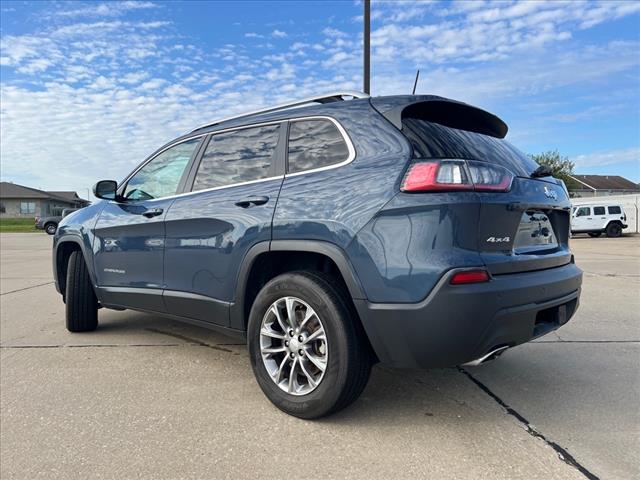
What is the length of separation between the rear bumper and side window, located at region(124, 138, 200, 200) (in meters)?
2.12

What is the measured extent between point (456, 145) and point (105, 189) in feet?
10.5

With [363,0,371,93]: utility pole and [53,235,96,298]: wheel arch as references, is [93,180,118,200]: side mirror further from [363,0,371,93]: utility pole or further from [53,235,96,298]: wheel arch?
[363,0,371,93]: utility pole

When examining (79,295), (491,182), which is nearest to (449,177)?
(491,182)

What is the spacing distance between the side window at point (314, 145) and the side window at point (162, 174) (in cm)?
112

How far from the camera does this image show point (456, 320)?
2.38 meters

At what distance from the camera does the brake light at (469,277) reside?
236cm

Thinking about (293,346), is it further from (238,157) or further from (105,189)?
(105,189)

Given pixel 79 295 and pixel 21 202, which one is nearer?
pixel 79 295

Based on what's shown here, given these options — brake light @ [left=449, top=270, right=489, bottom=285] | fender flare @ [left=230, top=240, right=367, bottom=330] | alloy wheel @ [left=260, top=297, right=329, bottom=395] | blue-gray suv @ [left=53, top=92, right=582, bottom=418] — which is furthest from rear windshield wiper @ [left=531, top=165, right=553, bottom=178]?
alloy wheel @ [left=260, top=297, right=329, bottom=395]

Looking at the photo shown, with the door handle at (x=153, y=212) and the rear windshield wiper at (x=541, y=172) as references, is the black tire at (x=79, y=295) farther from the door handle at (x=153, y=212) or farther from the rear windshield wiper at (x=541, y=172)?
the rear windshield wiper at (x=541, y=172)

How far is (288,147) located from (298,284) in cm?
93

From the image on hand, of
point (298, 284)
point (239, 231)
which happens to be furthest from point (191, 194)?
point (298, 284)

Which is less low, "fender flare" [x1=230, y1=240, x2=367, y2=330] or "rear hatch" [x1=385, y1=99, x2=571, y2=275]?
"rear hatch" [x1=385, y1=99, x2=571, y2=275]

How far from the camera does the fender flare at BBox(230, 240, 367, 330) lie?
265 cm
